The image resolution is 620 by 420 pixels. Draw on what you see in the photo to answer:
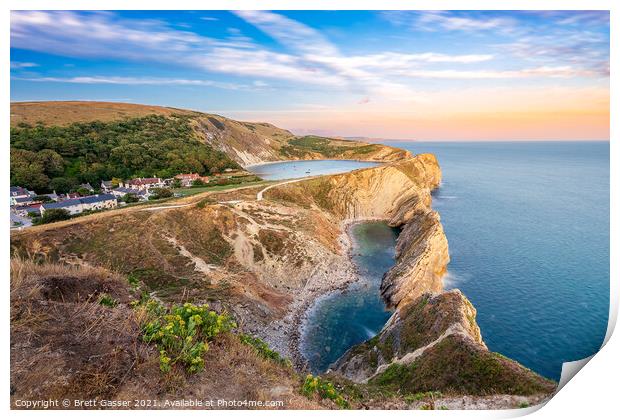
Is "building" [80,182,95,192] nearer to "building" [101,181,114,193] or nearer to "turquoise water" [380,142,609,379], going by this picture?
"building" [101,181,114,193]

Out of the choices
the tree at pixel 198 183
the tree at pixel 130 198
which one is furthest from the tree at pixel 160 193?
the tree at pixel 198 183

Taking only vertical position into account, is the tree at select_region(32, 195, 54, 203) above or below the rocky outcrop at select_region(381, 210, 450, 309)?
above

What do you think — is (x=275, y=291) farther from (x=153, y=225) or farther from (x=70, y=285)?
(x=70, y=285)

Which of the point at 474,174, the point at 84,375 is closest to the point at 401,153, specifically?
the point at 474,174

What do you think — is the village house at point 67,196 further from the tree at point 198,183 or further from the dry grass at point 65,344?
the tree at point 198,183

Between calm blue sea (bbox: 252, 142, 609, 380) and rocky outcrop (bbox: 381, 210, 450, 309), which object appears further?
rocky outcrop (bbox: 381, 210, 450, 309)

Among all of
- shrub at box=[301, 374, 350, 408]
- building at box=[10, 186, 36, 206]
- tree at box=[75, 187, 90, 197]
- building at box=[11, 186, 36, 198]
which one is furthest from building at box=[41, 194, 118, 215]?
shrub at box=[301, 374, 350, 408]

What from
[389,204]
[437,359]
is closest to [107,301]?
[437,359]
